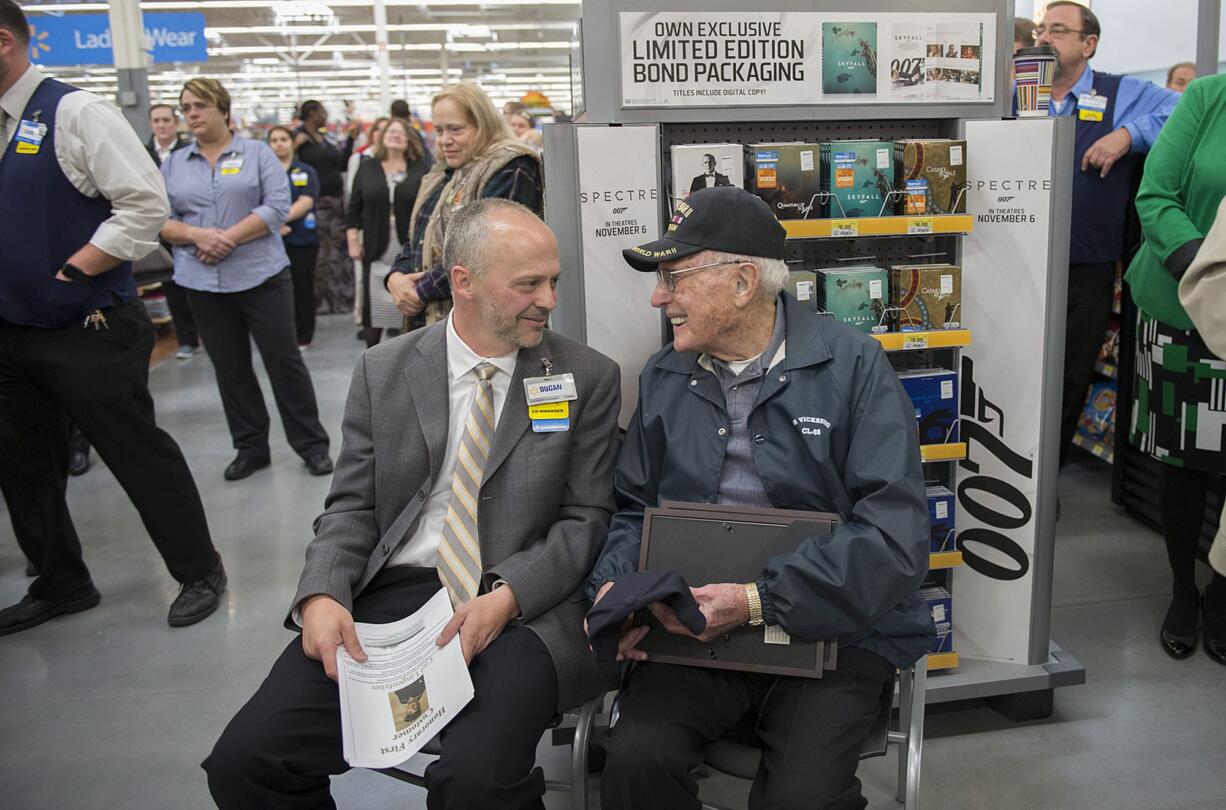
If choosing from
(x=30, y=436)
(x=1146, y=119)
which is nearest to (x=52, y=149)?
(x=30, y=436)

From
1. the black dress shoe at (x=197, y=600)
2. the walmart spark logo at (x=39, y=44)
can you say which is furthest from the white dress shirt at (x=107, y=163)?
the walmart spark logo at (x=39, y=44)

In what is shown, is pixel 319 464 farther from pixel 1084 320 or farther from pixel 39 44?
pixel 39 44

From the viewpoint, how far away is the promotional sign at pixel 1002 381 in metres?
2.50

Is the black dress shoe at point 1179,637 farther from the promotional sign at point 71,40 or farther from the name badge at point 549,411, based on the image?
the promotional sign at point 71,40

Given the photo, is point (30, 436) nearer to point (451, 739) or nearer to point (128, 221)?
point (128, 221)

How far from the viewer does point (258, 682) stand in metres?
3.15

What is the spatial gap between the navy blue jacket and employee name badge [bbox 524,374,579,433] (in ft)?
0.49

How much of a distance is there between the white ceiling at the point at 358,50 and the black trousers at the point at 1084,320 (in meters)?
14.8

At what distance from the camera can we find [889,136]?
2701mm

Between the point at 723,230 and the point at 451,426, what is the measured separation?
0.71 metres

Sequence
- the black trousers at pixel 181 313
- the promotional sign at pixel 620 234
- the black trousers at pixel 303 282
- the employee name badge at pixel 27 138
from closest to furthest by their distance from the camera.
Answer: the promotional sign at pixel 620 234 → the employee name badge at pixel 27 138 → the black trousers at pixel 181 313 → the black trousers at pixel 303 282

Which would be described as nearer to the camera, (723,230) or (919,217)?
(723,230)

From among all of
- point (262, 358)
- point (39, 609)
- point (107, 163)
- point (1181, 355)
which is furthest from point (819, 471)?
point (262, 358)

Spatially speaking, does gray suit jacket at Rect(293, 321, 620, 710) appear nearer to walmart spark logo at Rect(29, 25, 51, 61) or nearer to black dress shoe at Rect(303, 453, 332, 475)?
black dress shoe at Rect(303, 453, 332, 475)
